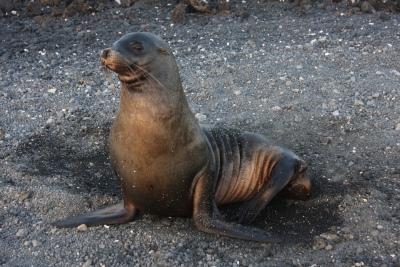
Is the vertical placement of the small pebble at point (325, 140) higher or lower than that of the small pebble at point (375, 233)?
lower

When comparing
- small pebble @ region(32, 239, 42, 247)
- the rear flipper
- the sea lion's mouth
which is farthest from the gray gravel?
the sea lion's mouth

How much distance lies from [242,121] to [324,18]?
347cm

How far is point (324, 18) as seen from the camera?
8797 mm

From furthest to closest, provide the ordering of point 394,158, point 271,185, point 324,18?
point 324,18 → point 394,158 → point 271,185

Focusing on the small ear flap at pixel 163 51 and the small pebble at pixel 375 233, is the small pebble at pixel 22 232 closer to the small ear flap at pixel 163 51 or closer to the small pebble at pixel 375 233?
the small ear flap at pixel 163 51

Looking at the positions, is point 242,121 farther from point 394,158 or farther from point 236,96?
point 394,158

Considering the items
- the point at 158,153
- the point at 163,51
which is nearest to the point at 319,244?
the point at 158,153

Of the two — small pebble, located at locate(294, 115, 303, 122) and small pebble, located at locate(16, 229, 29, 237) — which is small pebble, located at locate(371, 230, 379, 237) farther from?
small pebble, located at locate(16, 229, 29, 237)

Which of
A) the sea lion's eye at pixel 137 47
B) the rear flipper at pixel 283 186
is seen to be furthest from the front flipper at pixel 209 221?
the sea lion's eye at pixel 137 47

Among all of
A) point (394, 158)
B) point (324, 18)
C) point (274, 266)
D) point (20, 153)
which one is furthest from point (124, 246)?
point (324, 18)

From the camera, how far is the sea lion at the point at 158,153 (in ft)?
12.8

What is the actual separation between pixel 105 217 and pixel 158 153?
0.70 m

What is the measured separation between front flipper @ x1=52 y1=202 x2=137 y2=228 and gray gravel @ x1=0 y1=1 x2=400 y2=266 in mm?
64

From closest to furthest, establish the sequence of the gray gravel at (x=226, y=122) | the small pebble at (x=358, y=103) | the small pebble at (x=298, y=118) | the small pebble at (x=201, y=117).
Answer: the gray gravel at (x=226, y=122), the small pebble at (x=298, y=118), the small pebble at (x=201, y=117), the small pebble at (x=358, y=103)
